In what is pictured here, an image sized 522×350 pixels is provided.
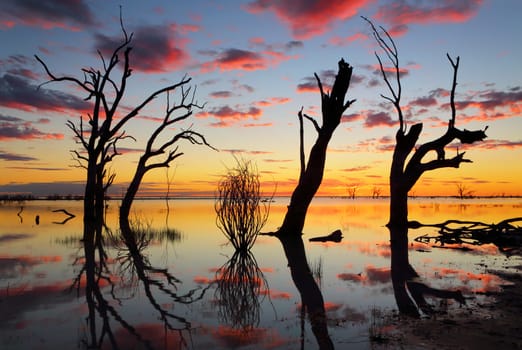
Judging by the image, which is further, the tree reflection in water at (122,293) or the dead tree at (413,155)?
the dead tree at (413,155)

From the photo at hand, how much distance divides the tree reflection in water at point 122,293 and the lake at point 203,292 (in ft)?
0.06

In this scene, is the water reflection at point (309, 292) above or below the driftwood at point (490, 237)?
below

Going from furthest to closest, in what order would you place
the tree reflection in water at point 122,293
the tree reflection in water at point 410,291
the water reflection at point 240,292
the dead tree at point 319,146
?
1. the dead tree at point 319,146
2. the tree reflection in water at point 410,291
3. the water reflection at point 240,292
4. the tree reflection in water at point 122,293

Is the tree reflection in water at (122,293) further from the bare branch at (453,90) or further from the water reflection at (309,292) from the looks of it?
the bare branch at (453,90)

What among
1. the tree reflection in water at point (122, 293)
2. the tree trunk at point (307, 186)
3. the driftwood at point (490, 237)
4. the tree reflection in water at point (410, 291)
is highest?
the tree trunk at point (307, 186)

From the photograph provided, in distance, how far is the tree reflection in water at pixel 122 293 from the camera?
4.97 meters

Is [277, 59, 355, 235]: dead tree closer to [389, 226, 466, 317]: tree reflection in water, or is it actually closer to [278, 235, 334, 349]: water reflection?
[278, 235, 334, 349]: water reflection

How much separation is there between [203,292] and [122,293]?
4.42ft

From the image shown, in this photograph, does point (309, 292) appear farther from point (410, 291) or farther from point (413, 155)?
point (413, 155)

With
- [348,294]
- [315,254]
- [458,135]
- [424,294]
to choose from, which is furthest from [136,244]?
[458,135]

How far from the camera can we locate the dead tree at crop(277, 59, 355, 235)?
620 inches

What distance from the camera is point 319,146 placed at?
16.0 m

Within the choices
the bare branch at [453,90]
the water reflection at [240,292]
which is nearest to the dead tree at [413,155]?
the bare branch at [453,90]

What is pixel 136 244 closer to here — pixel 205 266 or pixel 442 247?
pixel 205 266
